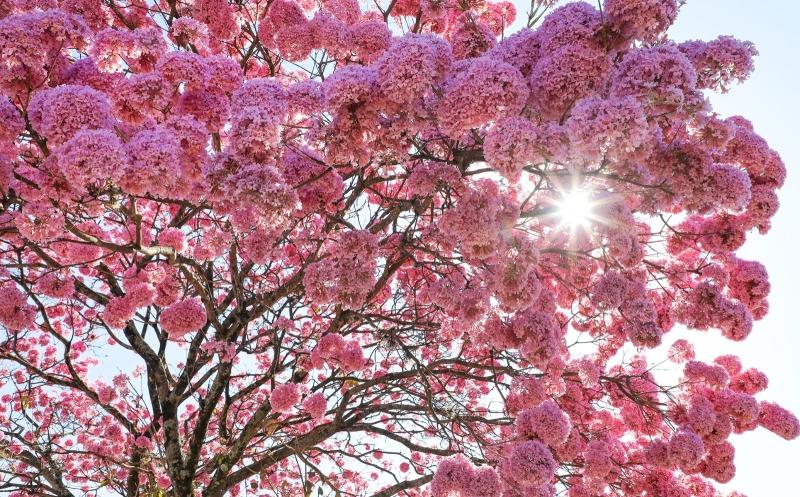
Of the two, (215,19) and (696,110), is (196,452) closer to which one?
(215,19)

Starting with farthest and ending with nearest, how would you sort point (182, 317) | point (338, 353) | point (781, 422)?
point (781, 422)
point (182, 317)
point (338, 353)

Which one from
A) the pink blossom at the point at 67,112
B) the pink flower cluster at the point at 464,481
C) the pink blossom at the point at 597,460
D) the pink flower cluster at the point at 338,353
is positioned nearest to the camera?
the pink blossom at the point at 67,112

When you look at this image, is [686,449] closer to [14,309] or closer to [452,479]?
[452,479]

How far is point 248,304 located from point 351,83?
4.18 metres

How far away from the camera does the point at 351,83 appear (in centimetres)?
357

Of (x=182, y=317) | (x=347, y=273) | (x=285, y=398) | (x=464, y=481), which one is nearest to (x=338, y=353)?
(x=285, y=398)

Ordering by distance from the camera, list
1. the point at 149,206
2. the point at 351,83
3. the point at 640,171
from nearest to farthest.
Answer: the point at 351,83
the point at 640,171
the point at 149,206

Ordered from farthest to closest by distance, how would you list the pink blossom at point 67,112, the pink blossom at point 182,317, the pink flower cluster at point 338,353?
the pink blossom at point 182,317 → the pink flower cluster at point 338,353 → the pink blossom at point 67,112

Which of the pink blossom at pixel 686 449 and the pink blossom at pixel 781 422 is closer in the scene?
the pink blossom at pixel 686 449

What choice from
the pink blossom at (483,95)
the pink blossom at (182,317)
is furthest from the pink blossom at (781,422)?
the pink blossom at (182,317)

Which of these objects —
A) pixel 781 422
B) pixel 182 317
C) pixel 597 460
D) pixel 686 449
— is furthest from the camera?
pixel 781 422

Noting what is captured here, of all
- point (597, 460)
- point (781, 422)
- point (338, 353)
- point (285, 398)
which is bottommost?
point (597, 460)

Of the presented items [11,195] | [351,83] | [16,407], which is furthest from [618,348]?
[16,407]

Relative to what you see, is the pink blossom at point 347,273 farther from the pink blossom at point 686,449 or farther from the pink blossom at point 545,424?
the pink blossom at point 686,449
